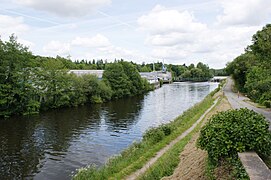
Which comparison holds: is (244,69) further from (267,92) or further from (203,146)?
(203,146)

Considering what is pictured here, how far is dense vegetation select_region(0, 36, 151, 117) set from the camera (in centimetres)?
4303

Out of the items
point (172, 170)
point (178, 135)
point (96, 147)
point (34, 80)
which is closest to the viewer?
point (172, 170)

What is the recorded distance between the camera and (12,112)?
42844 mm

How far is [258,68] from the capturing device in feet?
151

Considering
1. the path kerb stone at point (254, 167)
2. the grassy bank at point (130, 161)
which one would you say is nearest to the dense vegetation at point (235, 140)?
the path kerb stone at point (254, 167)

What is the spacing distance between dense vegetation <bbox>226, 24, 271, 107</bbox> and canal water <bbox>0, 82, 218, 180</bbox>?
42.1 feet

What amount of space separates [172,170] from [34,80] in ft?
134

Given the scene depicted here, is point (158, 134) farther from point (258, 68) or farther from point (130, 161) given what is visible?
point (258, 68)

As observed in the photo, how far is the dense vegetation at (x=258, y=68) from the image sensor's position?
962 inches

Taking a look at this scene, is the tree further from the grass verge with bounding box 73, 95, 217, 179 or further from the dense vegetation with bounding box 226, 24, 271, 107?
the grass verge with bounding box 73, 95, 217, 179

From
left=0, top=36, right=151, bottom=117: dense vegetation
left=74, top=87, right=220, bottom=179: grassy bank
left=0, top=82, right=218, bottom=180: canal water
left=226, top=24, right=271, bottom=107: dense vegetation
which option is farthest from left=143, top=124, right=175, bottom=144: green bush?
left=0, top=36, right=151, bottom=117: dense vegetation

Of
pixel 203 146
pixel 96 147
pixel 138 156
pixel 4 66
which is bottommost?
pixel 96 147

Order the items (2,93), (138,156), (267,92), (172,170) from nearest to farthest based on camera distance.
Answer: (172,170)
(138,156)
(267,92)
(2,93)

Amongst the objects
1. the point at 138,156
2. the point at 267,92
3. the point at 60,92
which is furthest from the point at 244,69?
the point at 138,156
